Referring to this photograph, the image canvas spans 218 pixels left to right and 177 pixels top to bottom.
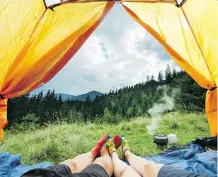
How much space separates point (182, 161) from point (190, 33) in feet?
3.45

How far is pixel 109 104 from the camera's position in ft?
26.1

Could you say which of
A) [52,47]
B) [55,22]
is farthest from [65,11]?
[52,47]

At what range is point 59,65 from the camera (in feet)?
7.08

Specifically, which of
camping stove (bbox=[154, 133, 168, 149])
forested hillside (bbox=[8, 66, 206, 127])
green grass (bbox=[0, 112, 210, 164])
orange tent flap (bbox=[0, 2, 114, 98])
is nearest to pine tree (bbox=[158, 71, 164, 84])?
forested hillside (bbox=[8, 66, 206, 127])

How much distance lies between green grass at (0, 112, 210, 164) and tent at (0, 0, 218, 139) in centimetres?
117

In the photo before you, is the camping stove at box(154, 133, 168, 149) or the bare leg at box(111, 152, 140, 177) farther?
the camping stove at box(154, 133, 168, 149)

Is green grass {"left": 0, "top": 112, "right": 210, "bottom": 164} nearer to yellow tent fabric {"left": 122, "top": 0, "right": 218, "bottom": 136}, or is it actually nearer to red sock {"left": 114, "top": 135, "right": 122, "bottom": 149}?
red sock {"left": 114, "top": 135, "right": 122, "bottom": 149}

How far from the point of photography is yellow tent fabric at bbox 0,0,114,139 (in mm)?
1860

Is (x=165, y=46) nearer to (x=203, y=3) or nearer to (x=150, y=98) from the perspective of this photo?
(x=203, y=3)

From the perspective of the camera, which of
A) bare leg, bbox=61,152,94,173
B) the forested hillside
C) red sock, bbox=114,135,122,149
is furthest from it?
the forested hillside

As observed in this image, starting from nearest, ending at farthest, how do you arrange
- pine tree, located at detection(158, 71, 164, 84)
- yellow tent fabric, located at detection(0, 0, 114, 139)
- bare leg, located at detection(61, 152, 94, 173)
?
bare leg, located at detection(61, 152, 94, 173) < yellow tent fabric, located at detection(0, 0, 114, 139) < pine tree, located at detection(158, 71, 164, 84)

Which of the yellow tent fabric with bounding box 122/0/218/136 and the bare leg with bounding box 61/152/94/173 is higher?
the yellow tent fabric with bounding box 122/0/218/136

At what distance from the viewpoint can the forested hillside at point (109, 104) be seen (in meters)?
6.27

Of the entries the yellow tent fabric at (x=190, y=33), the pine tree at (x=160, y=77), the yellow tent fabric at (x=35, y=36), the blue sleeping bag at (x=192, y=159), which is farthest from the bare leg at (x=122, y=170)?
the pine tree at (x=160, y=77)
